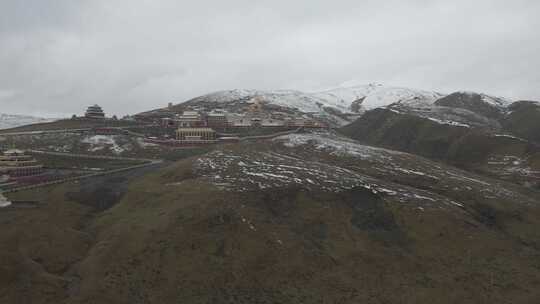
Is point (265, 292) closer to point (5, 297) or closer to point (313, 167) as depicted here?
point (5, 297)

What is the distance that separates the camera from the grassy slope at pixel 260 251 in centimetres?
6625

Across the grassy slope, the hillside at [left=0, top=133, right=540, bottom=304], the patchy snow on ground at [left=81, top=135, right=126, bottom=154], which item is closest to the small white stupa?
the hillside at [left=0, top=133, right=540, bottom=304]

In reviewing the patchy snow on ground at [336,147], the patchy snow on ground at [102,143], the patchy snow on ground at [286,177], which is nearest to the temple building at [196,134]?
the patchy snow on ground at [102,143]

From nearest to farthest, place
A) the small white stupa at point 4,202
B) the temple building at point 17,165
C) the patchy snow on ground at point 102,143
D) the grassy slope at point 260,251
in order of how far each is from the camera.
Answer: the grassy slope at point 260,251 < the small white stupa at point 4,202 < the temple building at point 17,165 < the patchy snow on ground at point 102,143

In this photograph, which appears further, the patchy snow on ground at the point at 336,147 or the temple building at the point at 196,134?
the temple building at the point at 196,134

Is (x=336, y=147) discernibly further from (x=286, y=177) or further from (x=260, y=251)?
(x=260, y=251)

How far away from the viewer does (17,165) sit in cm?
11956

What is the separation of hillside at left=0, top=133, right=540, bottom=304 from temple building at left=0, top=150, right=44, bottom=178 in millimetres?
20498

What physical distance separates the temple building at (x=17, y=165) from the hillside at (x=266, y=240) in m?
20.5

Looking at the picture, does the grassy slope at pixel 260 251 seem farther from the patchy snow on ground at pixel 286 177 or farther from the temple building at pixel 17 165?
the temple building at pixel 17 165

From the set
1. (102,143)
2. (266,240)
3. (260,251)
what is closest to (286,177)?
(266,240)

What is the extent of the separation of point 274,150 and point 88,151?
68.4 m

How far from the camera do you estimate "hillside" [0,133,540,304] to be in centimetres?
6719

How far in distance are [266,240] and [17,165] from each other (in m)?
82.2
